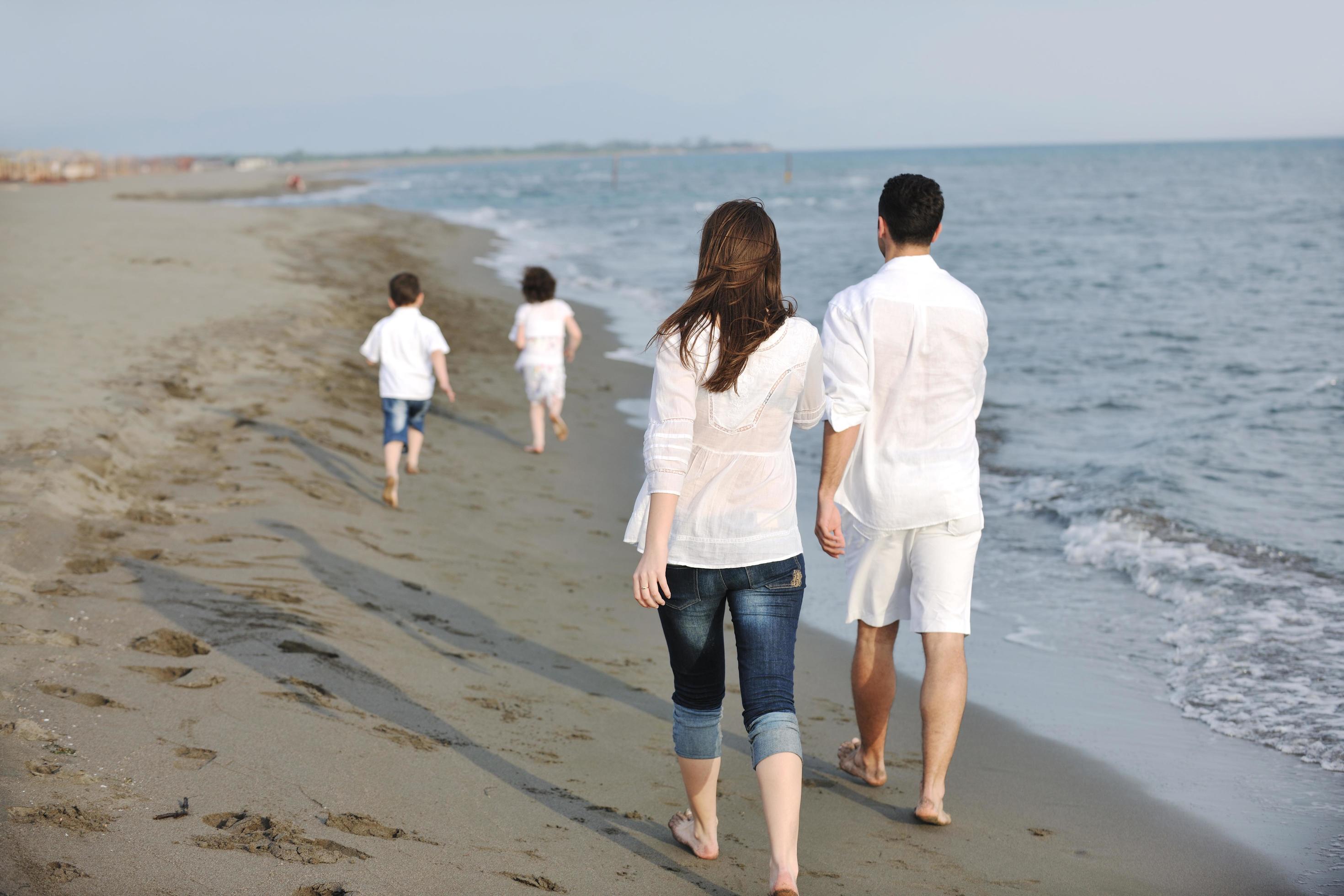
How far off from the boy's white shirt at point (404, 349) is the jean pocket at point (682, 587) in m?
4.24

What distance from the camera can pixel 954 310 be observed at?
3113 millimetres

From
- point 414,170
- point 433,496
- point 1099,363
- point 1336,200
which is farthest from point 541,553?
point 414,170

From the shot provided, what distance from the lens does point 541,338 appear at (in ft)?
26.3

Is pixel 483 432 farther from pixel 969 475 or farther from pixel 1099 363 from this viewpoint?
pixel 1099 363

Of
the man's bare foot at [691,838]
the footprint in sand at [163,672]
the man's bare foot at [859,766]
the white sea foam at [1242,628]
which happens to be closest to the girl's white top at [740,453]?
the man's bare foot at [691,838]

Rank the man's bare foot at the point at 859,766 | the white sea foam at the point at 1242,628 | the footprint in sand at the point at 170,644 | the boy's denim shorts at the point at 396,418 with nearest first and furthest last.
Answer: the man's bare foot at the point at 859,766 → the footprint in sand at the point at 170,644 → the white sea foam at the point at 1242,628 → the boy's denim shorts at the point at 396,418

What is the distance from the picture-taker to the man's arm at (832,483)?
2898 millimetres

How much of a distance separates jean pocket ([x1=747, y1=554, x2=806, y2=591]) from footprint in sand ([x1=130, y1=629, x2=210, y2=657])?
7.76ft

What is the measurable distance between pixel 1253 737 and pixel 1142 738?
1.48ft

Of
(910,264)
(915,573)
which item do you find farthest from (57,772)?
(910,264)

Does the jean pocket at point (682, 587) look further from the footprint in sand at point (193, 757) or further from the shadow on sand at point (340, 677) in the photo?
the footprint in sand at point (193, 757)

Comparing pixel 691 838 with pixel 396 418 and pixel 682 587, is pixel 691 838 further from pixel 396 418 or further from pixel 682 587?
pixel 396 418

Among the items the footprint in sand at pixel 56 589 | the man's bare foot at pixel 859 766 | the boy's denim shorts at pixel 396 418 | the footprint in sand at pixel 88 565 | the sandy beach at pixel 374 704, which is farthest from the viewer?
the boy's denim shorts at pixel 396 418

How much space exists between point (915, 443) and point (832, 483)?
409 mm
